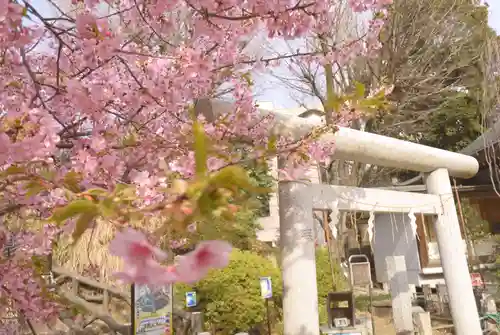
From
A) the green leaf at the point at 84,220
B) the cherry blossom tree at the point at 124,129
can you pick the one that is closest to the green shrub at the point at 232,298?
the cherry blossom tree at the point at 124,129

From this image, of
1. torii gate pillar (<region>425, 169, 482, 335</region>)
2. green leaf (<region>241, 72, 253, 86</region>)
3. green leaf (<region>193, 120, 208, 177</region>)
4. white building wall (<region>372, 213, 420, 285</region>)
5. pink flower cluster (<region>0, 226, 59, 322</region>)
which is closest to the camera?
green leaf (<region>193, 120, 208, 177</region>)

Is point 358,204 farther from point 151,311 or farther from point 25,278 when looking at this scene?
point 25,278

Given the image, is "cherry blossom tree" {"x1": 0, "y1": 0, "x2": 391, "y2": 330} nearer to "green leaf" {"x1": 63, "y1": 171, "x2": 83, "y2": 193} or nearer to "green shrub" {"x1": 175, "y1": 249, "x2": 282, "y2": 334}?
"green leaf" {"x1": 63, "y1": 171, "x2": 83, "y2": 193}

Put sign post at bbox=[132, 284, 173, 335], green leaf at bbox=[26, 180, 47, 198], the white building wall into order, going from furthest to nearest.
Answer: the white building wall < sign post at bbox=[132, 284, 173, 335] < green leaf at bbox=[26, 180, 47, 198]

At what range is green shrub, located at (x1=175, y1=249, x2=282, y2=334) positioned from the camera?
7422 mm

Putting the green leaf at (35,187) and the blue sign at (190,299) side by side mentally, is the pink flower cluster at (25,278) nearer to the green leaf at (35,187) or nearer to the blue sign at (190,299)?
the green leaf at (35,187)

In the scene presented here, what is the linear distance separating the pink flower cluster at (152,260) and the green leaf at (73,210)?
88 millimetres

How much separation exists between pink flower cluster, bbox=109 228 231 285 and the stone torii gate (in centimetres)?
302

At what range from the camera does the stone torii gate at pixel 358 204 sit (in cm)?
405

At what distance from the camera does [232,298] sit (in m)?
7.50

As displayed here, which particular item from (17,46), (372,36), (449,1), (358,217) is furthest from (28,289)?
(358,217)

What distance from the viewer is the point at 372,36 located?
4.64 meters

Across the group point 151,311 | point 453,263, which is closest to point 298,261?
point 151,311

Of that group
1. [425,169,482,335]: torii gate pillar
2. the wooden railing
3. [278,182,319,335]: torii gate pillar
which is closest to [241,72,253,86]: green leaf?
[278,182,319,335]: torii gate pillar
